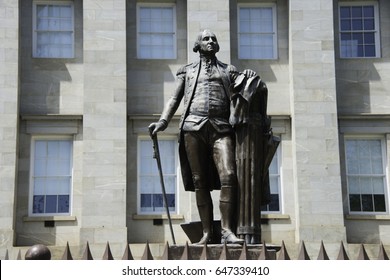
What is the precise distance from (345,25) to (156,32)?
646 cm

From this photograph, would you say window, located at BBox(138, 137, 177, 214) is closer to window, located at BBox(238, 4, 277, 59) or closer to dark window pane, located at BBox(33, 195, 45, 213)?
dark window pane, located at BBox(33, 195, 45, 213)

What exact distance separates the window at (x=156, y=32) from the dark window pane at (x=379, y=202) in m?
8.17

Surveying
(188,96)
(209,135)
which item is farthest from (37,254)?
(188,96)

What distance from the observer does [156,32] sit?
2755 centimetres

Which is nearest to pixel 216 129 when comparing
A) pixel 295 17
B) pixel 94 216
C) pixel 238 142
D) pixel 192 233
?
pixel 238 142

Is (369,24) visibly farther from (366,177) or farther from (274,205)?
(274,205)

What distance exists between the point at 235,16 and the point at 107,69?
15.6 ft

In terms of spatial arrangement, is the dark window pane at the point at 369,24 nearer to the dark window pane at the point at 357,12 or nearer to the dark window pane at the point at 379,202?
the dark window pane at the point at 357,12

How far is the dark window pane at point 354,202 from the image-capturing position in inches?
1049

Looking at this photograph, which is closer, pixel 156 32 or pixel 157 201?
pixel 157 201

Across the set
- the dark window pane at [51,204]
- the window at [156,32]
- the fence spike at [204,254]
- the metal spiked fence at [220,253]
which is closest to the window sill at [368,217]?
the window at [156,32]

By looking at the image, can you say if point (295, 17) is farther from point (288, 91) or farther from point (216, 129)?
point (216, 129)

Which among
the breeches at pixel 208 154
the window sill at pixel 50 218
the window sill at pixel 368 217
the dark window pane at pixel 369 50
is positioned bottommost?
the window sill at pixel 368 217

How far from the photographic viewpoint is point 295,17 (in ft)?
88.3
